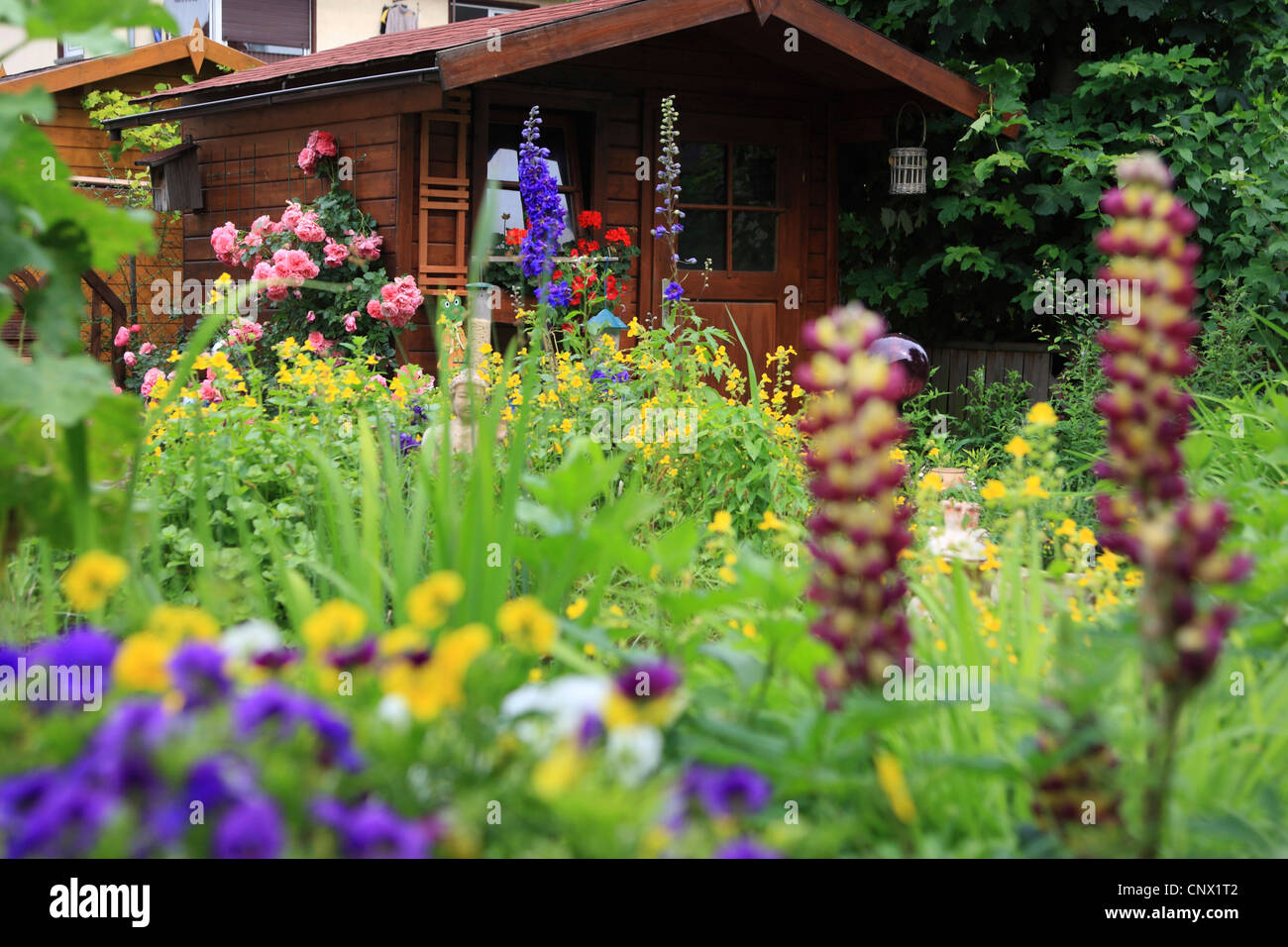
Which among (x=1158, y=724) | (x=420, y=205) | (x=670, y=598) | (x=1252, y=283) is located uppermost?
(x=420, y=205)

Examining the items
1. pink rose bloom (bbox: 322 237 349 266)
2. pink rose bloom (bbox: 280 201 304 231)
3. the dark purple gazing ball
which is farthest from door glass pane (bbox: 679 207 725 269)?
the dark purple gazing ball

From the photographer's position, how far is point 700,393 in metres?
4.30

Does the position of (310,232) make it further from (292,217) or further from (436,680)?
(436,680)

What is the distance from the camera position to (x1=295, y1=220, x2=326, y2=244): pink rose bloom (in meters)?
7.52

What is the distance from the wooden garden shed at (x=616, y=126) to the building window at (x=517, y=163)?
0.02 metres

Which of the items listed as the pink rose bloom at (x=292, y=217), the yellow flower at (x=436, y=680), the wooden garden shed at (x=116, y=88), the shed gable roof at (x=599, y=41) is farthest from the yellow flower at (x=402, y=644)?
the wooden garden shed at (x=116, y=88)

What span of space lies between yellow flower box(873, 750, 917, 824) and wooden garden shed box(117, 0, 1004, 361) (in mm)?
5837

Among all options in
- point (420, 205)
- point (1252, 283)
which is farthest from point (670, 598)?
point (1252, 283)

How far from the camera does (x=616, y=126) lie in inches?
325

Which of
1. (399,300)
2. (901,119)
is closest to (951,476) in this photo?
(399,300)

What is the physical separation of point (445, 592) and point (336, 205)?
7190 millimetres

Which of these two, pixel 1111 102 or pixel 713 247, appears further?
pixel 713 247
